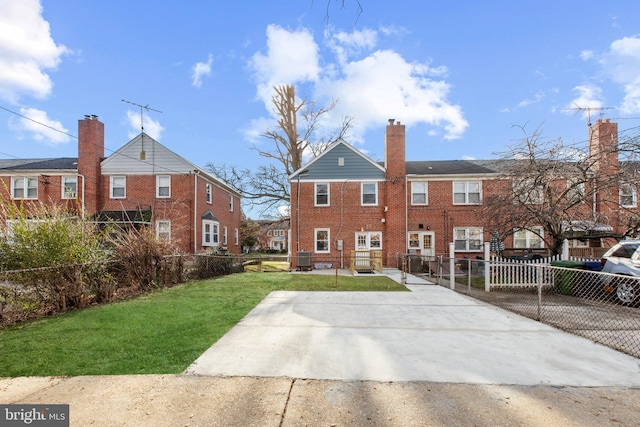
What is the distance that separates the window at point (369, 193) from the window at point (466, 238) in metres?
4.86

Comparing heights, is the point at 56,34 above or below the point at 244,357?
above

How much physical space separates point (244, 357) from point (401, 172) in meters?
16.4

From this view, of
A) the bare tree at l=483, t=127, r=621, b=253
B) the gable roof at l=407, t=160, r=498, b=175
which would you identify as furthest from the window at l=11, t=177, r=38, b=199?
the bare tree at l=483, t=127, r=621, b=253

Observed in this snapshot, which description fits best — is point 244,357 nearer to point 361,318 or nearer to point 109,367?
point 109,367

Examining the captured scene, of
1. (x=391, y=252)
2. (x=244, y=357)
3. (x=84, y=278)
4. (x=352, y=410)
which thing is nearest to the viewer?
(x=352, y=410)

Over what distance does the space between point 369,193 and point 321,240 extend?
12.6ft

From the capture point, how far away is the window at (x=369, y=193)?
64.2 feet

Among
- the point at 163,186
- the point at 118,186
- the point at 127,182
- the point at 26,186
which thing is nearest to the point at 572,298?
the point at 163,186

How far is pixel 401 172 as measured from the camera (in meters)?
19.3

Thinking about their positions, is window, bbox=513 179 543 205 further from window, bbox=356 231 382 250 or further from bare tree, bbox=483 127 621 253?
window, bbox=356 231 382 250

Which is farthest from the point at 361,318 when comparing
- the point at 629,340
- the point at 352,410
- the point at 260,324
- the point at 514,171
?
the point at 514,171

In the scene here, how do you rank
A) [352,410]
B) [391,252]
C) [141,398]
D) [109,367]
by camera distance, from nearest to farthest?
[352,410] → [141,398] → [109,367] → [391,252]

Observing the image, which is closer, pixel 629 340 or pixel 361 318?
pixel 629 340

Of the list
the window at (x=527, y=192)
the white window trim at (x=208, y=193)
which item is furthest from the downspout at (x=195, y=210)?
the window at (x=527, y=192)
